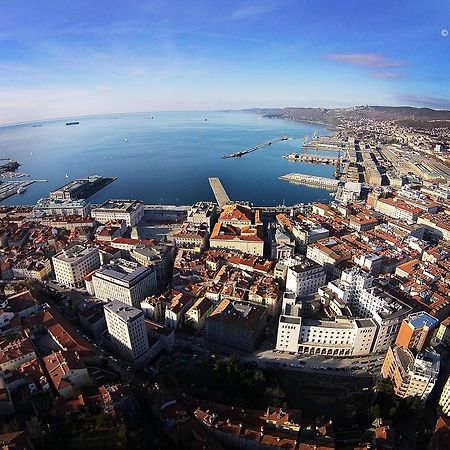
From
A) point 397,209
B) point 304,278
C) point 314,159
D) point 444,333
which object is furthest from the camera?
point 314,159

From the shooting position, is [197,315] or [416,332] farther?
[197,315]

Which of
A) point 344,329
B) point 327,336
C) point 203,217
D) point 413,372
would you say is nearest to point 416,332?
point 413,372

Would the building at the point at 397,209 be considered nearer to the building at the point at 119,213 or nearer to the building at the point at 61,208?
the building at the point at 119,213

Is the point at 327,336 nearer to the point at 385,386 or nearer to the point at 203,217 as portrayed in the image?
the point at 385,386

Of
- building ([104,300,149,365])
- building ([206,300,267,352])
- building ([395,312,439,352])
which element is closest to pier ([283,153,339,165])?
building ([395,312,439,352])

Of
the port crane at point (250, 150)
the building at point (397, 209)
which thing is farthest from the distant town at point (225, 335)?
the port crane at point (250, 150)

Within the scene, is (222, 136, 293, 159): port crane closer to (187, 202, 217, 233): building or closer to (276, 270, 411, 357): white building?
(187, 202, 217, 233): building
